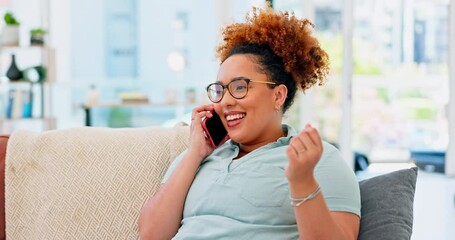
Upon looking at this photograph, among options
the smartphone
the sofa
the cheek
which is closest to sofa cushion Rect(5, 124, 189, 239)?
the sofa

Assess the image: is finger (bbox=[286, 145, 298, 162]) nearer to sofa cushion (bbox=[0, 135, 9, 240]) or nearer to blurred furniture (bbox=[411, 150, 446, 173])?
sofa cushion (bbox=[0, 135, 9, 240])

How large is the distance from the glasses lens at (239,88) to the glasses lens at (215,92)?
3 cm

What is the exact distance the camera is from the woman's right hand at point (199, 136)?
6.30 ft

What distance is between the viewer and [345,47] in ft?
21.4

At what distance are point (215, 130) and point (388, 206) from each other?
53 centimetres

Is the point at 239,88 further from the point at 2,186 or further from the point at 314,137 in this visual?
the point at 2,186

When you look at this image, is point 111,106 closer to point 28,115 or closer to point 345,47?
point 28,115

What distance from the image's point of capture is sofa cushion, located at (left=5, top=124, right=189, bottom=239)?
1.94 metres

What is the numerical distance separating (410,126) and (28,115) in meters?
3.77

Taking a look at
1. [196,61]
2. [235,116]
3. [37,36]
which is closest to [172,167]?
[235,116]

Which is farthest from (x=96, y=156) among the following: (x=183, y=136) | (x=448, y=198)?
(x=448, y=198)

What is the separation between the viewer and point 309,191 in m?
1.44

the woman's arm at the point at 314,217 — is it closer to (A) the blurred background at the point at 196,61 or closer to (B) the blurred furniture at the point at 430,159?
(A) the blurred background at the point at 196,61

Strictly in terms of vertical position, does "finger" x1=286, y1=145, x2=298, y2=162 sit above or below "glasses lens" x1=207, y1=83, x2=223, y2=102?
below
